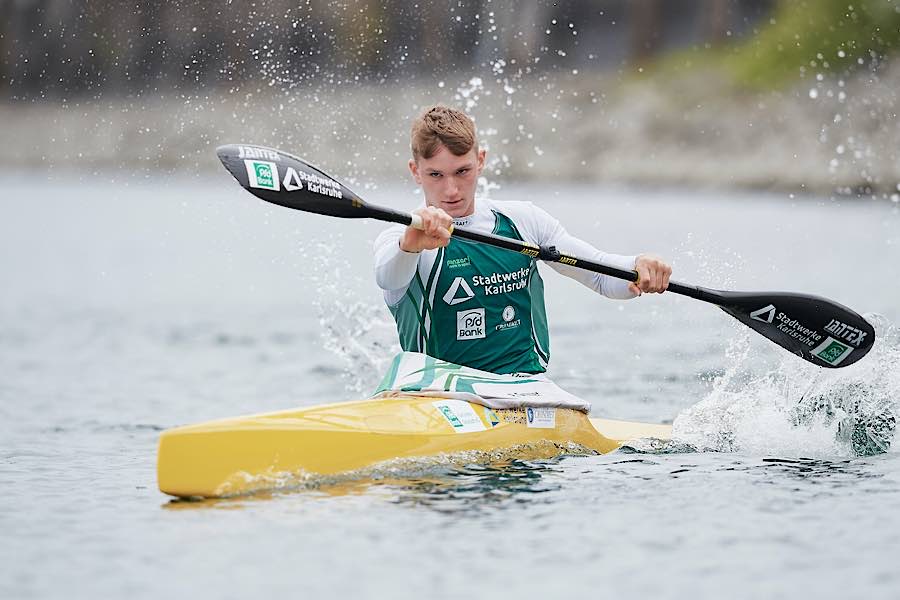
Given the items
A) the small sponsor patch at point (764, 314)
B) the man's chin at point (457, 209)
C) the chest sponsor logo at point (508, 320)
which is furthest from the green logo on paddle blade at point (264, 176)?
the small sponsor patch at point (764, 314)

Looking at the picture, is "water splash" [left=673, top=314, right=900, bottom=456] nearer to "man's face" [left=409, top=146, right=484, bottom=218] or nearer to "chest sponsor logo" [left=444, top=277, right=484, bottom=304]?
"chest sponsor logo" [left=444, top=277, right=484, bottom=304]

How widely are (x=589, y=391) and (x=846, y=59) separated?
26.5 meters

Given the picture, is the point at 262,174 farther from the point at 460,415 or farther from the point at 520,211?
the point at 460,415

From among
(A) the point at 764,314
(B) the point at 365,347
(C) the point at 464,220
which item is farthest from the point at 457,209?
(B) the point at 365,347

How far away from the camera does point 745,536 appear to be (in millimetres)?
4727

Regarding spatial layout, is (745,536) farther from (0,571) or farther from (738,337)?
(738,337)

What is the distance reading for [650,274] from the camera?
19.5 feet

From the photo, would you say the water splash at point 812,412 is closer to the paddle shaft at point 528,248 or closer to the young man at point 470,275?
the paddle shaft at point 528,248

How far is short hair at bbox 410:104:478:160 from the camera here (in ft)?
18.5

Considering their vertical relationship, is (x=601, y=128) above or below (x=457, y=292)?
above

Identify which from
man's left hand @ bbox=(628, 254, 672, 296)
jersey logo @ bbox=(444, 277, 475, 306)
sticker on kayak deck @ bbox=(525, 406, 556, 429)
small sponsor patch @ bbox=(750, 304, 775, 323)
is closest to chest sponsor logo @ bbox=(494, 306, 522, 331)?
jersey logo @ bbox=(444, 277, 475, 306)

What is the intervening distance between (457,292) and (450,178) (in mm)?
499

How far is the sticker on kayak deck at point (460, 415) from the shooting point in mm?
5719

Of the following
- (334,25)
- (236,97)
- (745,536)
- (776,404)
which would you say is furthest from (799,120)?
(745,536)
